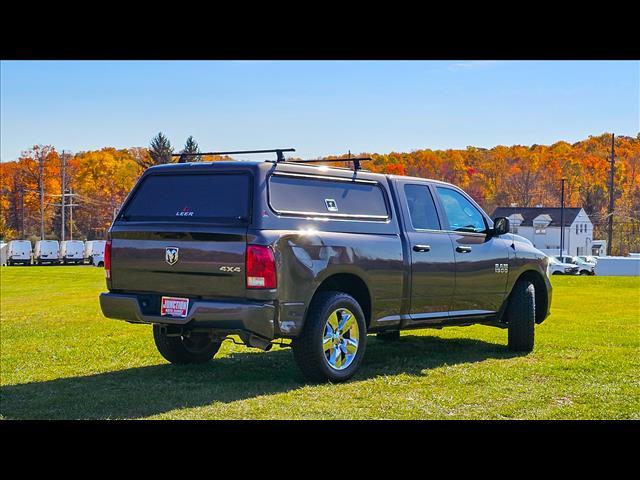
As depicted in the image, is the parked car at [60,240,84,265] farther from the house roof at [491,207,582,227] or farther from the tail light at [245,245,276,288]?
the tail light at [245,245,276,288]

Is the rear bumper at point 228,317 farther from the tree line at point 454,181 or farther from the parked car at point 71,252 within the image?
the tree line at point 454,181

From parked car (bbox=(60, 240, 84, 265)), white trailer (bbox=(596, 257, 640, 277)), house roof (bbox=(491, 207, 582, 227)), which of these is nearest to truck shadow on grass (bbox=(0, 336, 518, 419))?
white trailer (bbox=(596, 257, 640, 277))

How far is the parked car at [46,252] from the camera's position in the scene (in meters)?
68.6

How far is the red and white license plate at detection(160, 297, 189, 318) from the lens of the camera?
25.3 feet

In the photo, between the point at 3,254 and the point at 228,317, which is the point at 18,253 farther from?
the point at 228,317

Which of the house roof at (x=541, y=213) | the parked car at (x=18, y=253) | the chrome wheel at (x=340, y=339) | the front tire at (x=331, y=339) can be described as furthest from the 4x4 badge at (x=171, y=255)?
the house roof at (x=541, y=213)

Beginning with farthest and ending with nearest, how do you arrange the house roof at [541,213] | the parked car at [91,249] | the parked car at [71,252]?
the house roof at [541,213], the parked car at [91,249], the parked car at [71,252]

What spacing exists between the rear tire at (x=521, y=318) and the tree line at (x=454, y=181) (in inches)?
3254

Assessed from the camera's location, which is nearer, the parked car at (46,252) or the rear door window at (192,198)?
the rear door window at (192,198)

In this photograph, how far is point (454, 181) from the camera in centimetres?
9869

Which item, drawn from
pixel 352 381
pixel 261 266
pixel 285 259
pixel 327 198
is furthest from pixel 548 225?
pixel 261 266

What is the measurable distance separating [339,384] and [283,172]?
2114 mm

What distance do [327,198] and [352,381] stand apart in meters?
1.85
